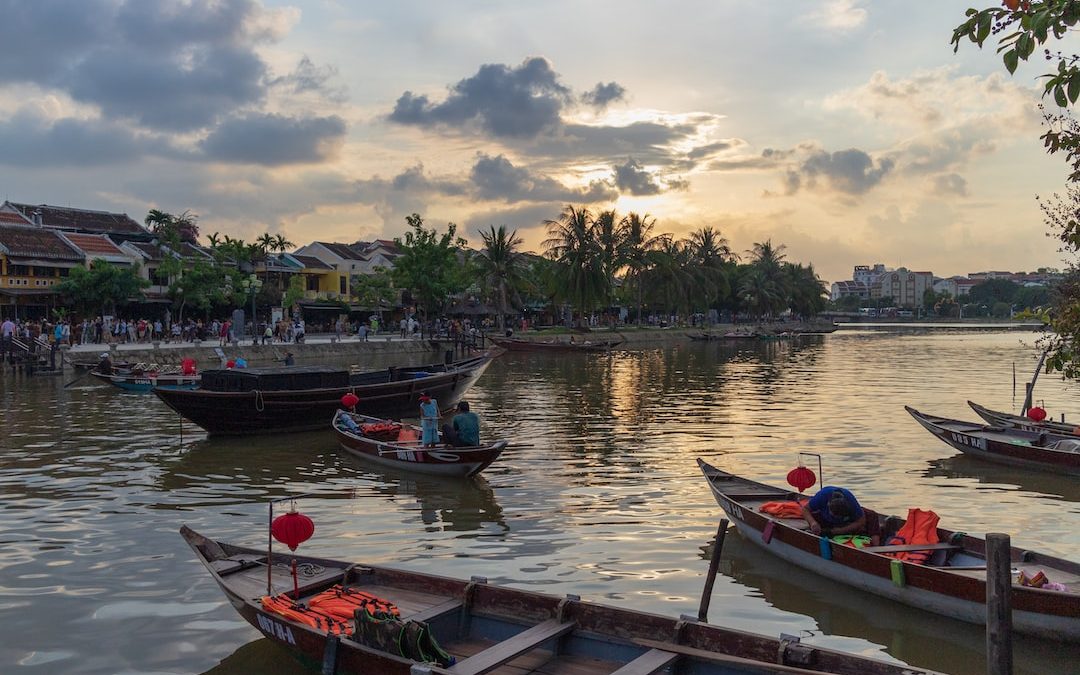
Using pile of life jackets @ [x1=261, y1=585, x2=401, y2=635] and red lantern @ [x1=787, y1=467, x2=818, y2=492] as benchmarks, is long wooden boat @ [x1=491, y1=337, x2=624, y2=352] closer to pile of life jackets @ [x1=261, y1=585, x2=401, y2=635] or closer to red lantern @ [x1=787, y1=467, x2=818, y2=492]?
red lantern @ [x1=787, y1=467, x2=818, y2=492]

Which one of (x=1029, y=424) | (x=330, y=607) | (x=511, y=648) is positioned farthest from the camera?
(x=1029, y=424)

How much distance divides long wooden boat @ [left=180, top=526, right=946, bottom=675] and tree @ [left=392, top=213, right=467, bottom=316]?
5297 cm

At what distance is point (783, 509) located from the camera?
36.2ft

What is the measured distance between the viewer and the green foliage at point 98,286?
152 feet

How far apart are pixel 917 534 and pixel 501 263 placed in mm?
56372

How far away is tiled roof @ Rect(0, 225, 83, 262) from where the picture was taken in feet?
154

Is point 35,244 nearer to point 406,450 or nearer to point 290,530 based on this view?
point 406,450

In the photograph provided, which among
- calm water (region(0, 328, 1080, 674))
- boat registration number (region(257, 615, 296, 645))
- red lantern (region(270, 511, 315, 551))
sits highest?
red lantern (region(270, 511, 315, 551))

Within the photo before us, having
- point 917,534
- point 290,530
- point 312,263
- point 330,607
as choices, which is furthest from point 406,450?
point 312,263

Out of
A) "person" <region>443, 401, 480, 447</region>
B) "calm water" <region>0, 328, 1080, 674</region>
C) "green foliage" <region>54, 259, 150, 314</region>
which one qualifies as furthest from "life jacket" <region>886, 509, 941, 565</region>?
"green foliage" <region>54, 259, 150, 314</region>

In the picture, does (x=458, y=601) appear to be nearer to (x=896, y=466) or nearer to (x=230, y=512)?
(x=230, y=512)

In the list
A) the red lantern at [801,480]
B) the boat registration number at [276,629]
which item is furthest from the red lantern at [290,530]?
the red lantern at [801,480]

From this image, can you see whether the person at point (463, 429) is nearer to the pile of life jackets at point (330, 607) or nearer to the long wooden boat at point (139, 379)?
the pile of life jackets at point (330, 607)

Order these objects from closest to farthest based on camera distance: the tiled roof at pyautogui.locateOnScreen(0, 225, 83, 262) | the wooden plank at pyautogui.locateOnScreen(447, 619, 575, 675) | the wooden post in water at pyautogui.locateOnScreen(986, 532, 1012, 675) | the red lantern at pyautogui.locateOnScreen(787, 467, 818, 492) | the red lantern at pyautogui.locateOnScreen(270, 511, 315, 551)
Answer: the wooden post in water at pyautogui.locateOnScreen(986, 532, 1012, 675) < the wooden plank at pyautogui.locateOnScreen(447, 619, 575, 675) < the red lantern at pyautogui.locateOnScreen(270, 511, 315, 551) < the red lantern at pyautogui.locateOnScreen(787, 467, 818, 492) < the tiled roof at pyautogui.locateOnScreen(0, 225, 83, 262)
